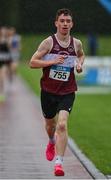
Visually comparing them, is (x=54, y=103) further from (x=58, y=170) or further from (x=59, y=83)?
(x=58, y=170)

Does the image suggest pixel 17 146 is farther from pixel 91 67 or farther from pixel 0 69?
pixel 91 67

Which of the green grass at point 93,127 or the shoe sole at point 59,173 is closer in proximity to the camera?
the shoe sole at point 59,173

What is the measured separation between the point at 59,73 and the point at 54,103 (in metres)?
0.55

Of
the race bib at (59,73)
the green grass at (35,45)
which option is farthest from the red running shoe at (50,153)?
the green grass at (35,45)

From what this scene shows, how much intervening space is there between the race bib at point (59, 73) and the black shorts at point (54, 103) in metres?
0.25

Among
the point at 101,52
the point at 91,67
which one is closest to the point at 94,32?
the point at 101,52

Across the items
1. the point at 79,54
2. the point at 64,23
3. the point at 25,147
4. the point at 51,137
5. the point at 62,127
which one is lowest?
the point at 25,147

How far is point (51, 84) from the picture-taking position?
10172mm

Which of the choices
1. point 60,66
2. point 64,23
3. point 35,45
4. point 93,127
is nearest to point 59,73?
point 60,66

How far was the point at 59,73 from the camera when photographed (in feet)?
32.6

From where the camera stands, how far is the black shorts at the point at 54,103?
10.1 metres

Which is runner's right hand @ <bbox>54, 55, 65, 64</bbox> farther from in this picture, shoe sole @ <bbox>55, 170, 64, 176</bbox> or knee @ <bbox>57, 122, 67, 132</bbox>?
shoe sole @ <bbox>55, 170, 64, 176</bbox>

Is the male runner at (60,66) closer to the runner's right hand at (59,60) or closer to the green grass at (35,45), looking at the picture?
the runner's right hand at (59,60)

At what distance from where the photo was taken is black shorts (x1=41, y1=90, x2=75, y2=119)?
10070 mm
